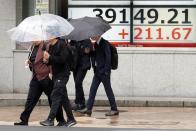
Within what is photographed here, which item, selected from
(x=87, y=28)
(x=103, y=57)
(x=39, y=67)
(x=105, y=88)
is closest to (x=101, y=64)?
(x=103, y=57)

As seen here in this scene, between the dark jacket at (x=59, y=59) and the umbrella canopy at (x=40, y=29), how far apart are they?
0.98 ft

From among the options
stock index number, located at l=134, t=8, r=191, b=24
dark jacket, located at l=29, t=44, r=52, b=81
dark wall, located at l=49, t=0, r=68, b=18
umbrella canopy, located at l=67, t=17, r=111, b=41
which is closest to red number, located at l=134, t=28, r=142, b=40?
stock index number, located at l=134, t=8, r=191, b=24

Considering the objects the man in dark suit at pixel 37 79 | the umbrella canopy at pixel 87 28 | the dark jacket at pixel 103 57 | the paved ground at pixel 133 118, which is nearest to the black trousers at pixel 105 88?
the dark jacket at pixel 103 57

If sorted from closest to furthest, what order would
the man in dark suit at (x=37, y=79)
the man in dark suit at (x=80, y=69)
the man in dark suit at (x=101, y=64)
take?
1. the man in dark suit at (x=37, y=79)
2. the man in dark suit at (x=101, y=64)
3. the man in dark suit at (x=80, y=69)

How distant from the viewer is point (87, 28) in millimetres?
10555

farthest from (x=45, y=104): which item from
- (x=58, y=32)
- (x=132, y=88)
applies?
(x=58, y=32)

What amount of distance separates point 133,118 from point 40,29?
3602mm

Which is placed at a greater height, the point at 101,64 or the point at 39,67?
the point at 39,67

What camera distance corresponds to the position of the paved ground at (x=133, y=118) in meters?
10.1

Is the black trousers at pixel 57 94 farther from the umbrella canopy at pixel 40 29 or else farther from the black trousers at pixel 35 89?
the umbrella canopy at pixel 40 29

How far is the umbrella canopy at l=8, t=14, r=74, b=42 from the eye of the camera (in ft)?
27.0

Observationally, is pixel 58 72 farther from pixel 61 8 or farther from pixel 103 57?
pixel 61 8

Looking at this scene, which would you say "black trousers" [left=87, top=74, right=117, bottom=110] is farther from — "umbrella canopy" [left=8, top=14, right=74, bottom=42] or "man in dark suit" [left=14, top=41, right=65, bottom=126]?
"umbrella canopy" [left=8, top=14, right=74, bottom=42]

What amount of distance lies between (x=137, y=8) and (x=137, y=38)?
2.35 feet
